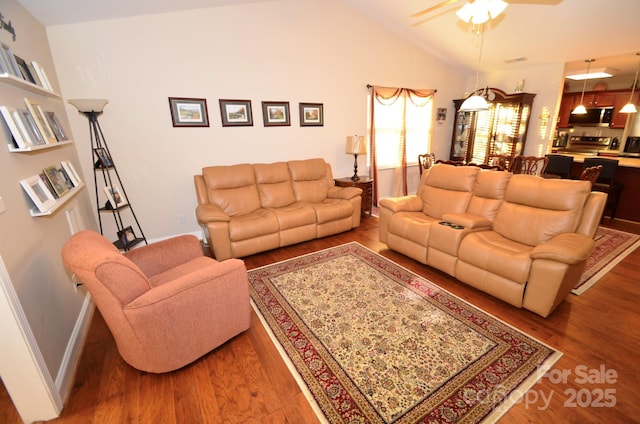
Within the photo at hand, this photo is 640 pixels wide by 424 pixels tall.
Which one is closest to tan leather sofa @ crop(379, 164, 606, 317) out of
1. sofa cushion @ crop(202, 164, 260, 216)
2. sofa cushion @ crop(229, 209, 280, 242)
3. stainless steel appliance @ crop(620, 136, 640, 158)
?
sofa cushion @ crop(229, 209, 280, 242)

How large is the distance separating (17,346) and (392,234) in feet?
9.95

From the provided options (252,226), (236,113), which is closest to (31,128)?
(252,226)

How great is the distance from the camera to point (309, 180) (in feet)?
13.9

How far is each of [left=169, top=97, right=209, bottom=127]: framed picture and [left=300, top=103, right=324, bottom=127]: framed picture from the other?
1.42 m

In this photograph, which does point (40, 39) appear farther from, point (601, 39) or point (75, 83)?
point (601, 39)

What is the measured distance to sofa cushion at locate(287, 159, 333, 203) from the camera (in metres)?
4.10

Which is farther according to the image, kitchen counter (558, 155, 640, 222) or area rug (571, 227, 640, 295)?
kitchen counter (558, 155, 640, 222)

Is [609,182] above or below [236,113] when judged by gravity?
below

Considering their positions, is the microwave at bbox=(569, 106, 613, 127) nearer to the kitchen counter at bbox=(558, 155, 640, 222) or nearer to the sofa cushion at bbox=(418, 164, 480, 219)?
the kitchen counter at bbox=(558, 155, 640, 222)

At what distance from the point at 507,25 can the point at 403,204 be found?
9.67 feet

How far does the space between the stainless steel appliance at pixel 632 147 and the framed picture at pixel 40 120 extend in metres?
9.20

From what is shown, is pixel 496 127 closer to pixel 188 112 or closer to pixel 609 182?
pixel 609 182

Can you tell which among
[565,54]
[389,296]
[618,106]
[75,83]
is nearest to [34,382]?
[389,296]

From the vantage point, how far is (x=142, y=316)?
155 centimetres
